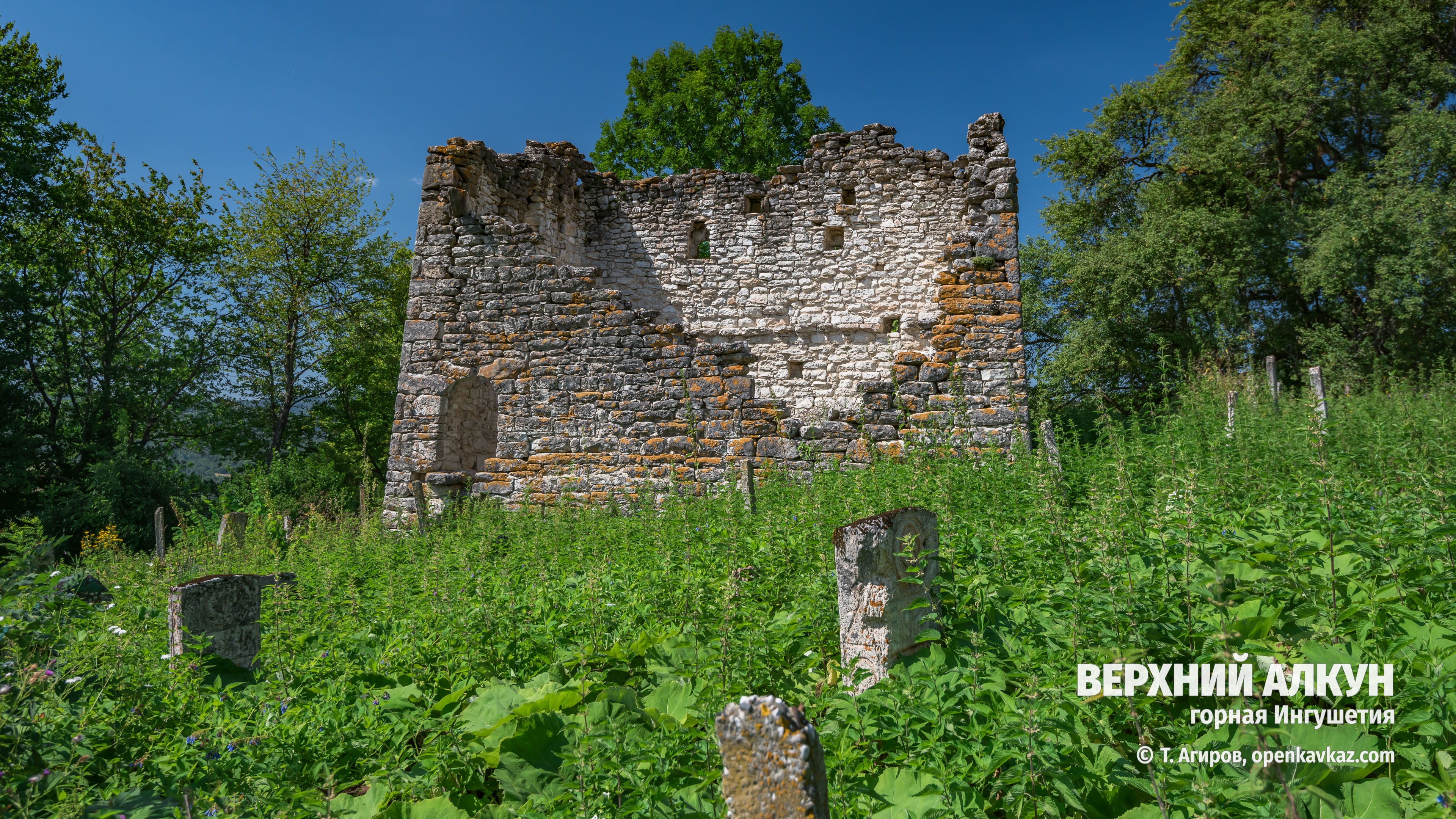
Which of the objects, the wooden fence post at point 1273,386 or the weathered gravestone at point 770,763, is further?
the wooden fence post at point 1273,386

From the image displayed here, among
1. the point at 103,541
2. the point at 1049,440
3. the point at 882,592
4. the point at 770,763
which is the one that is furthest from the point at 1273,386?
the point at 103,541

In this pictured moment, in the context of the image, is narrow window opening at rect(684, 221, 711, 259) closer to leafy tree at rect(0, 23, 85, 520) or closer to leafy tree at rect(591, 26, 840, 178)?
leafy tree at rect(591, 26, 840, 178)

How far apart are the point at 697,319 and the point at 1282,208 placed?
16531 mm

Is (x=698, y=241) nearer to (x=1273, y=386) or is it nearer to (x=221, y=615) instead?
(x=1273, y=386)

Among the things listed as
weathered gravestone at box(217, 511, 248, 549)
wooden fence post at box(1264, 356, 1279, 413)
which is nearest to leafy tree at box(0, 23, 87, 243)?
weathered gravestone at box(217, 511, 248, 549)

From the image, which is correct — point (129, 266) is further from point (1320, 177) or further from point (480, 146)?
point (1320, 177)

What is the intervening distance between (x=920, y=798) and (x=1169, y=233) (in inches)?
789

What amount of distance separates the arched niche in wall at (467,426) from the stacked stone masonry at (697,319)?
0.11ft

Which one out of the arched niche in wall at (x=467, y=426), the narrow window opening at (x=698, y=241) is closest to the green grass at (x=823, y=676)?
the arched niche in wall at (x=467, y=426)

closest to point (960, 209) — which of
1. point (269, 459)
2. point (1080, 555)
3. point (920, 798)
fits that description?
point (1080, 555)

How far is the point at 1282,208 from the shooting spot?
17422mm

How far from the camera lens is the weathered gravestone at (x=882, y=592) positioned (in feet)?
9.12

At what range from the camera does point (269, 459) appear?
22578 millimetres

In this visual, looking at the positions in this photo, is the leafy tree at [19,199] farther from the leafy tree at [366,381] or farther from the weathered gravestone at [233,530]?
the weathered gravestone at [233,530]
